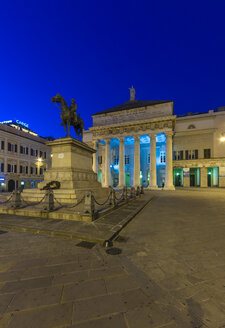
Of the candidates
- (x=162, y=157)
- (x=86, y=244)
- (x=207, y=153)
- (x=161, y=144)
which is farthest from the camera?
(x=161, y=144)

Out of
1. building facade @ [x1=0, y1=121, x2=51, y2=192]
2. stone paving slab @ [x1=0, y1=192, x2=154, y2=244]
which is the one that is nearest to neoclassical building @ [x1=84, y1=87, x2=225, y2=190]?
building facade @ [x1=0, y1=121, x2=51, y2=192]

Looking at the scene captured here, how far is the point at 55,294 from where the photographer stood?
232cm

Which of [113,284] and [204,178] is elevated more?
[204,178]

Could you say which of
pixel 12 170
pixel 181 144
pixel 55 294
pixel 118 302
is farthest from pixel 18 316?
pixel 181 144

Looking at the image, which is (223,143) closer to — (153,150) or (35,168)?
(153,150)

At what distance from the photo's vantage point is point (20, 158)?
33.2 m

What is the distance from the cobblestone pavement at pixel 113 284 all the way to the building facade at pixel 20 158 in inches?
1190

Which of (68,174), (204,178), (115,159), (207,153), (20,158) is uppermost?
(207,153)

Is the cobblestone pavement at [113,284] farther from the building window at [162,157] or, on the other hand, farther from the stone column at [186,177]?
the stone column at [186,177]

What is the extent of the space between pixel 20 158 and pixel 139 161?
26.4 metres

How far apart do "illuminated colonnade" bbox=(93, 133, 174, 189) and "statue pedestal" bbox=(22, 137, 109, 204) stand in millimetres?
20043

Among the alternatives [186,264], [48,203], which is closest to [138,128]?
[48,203]

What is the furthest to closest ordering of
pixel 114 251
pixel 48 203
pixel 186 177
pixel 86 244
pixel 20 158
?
pixel 186 177
pixel 20 158
pixel 48 203
pixel 86 244
pixel 114 251

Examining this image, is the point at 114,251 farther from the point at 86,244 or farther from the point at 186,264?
the point at 186,264
